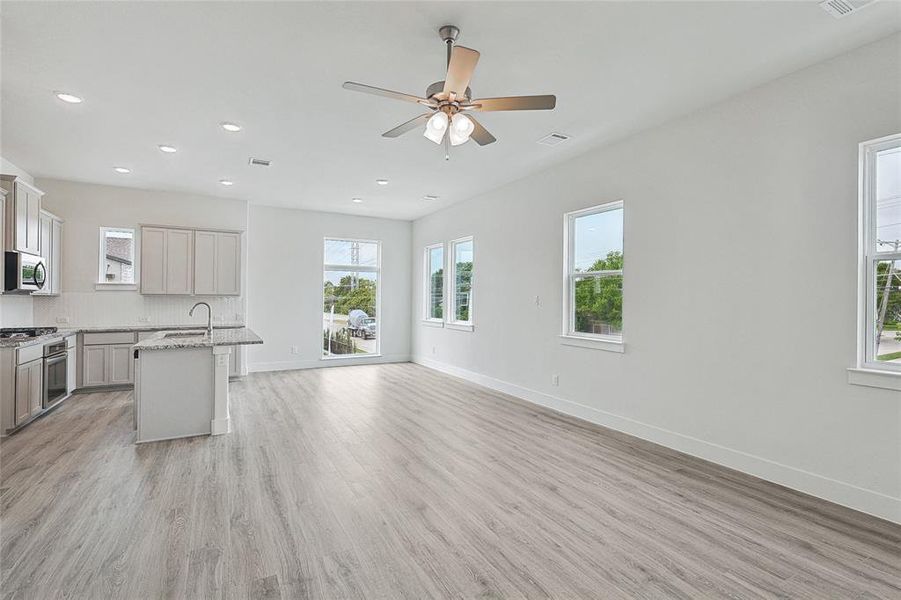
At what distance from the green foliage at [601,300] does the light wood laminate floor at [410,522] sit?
1.18m

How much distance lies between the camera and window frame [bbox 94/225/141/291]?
640 centimetres

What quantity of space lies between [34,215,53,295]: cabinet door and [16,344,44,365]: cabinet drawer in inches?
44.4

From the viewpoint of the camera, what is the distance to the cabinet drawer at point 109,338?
5.95m

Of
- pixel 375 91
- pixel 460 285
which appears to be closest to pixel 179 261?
pixel 460 285

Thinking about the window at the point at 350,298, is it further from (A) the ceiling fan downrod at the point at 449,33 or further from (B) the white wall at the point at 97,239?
(A) the ceiling fan downrod at the point at 449,33

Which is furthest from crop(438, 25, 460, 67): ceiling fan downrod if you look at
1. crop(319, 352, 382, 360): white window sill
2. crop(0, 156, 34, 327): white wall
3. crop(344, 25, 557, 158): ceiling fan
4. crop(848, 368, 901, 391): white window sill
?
crop(319, 352, 382, 360): white window sill

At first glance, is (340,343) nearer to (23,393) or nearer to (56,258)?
(56,258)

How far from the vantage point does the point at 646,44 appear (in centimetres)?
281

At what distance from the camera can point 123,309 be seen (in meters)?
6.51

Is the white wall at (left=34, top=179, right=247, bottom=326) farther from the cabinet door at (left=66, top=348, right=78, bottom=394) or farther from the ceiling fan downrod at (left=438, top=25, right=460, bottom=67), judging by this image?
the ceiling fan downrod at (left=438, top=25, right=460, bottom=67)

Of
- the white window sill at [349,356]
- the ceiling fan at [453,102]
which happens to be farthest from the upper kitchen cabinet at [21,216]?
the ceiling fan at [453,102]

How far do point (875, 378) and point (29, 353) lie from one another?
7.08 m

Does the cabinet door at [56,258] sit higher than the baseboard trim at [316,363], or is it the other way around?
the cabinet door at [56,258]

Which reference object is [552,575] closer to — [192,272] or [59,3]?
[59,3]
